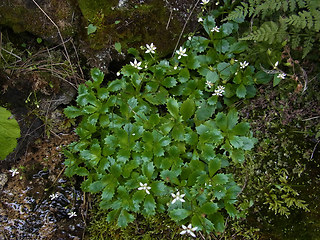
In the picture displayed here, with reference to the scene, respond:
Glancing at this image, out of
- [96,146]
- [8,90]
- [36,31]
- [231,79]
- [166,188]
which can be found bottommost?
[166,188]

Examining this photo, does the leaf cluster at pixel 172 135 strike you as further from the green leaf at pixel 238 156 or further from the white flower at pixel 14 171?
the white flower at pixel 14 171

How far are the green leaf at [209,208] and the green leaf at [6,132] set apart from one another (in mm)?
2077

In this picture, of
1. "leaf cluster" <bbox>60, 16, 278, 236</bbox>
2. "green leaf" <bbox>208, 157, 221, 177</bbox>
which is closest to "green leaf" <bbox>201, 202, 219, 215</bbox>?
"leaf cluster" <bbox>60, 16, 278, 236</bbox>

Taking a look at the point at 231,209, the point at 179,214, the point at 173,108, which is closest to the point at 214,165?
the point at 231,209

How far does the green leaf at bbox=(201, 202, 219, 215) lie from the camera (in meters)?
2.69

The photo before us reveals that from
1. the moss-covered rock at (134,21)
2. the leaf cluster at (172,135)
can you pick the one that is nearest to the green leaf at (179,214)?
the leaf cluster at (172,135)

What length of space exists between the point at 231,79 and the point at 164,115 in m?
0.87

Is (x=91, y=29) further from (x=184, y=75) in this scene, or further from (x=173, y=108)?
(x=173, y=108)

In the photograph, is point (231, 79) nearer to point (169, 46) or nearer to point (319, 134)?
point (169, 46)

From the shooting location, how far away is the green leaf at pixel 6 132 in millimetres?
3002

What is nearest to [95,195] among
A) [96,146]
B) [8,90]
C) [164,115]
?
[96,146]

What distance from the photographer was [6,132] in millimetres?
3016

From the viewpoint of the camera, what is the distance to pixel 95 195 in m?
3.39

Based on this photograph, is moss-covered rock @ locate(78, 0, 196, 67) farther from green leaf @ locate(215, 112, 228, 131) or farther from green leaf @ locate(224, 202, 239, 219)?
green leaf @ locate(224, 202, 239, 219)
